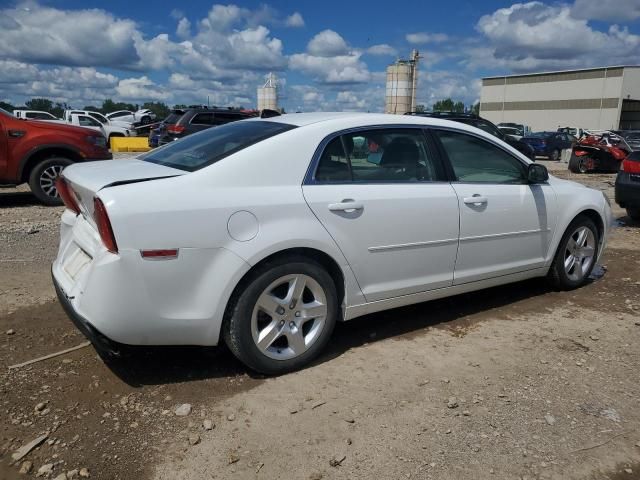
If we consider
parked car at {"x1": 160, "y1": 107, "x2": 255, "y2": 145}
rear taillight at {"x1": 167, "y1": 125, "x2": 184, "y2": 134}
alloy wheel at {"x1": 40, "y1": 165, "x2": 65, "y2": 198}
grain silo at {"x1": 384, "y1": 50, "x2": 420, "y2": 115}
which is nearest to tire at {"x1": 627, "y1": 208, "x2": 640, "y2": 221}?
alloy wheel at {"x1": 40, "y1": 165, "x2": 65, "y2": 198}

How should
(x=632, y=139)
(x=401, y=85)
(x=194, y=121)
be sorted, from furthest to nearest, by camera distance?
(x=401, y=85) < (x=632, y=139) < (x=194, y=121)

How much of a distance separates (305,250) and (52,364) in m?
1.75

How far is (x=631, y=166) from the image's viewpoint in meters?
8.41

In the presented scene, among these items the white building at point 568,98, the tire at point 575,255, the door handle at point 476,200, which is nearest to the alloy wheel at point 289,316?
the door handle at point 476,200

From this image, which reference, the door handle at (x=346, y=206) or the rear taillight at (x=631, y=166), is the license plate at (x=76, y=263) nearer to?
the door handle at (x=346, y=206)

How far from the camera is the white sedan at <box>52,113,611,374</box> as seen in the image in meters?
2.81

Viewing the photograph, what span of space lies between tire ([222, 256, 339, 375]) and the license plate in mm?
856

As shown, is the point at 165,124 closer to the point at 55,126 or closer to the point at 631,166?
the point at 55,126

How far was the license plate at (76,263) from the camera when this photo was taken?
10.0 feet

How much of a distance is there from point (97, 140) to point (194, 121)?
8445 mm

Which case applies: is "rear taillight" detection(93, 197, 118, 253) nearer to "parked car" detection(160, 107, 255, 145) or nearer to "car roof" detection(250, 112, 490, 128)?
"car roof" detection(250, 112, 490, 128)

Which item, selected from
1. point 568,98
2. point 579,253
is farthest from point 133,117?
point 568,98

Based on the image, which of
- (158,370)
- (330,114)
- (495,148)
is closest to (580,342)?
(495,148)

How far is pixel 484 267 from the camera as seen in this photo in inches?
165
